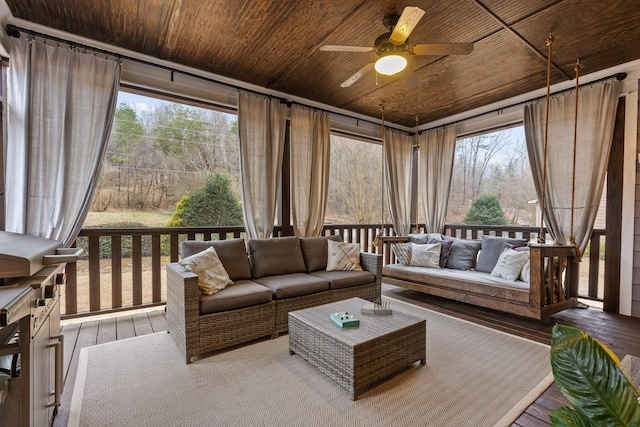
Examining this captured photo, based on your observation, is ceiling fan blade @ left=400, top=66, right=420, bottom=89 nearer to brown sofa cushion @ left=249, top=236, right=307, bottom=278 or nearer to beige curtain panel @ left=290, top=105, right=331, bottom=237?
beige curtain panel @ left=290, top=105, right=331, bottom=237

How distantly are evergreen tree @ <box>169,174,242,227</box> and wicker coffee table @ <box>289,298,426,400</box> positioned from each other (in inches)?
100

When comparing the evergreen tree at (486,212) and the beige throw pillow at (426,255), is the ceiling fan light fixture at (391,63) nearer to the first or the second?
the beige throw pillow at (426,255)

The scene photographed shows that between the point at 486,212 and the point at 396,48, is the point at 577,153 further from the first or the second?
the point at 396,48

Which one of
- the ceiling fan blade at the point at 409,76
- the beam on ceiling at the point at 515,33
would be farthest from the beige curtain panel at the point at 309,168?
the beam on ceiling at the point at 515,33

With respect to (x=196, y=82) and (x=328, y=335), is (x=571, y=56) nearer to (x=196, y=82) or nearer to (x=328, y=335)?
(x=328, y=335)

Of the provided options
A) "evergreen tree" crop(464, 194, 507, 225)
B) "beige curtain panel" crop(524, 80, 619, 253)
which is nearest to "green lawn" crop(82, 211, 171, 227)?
"evergreen tree" crop(464, 194, 507, 225)

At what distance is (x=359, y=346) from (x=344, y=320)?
29cm

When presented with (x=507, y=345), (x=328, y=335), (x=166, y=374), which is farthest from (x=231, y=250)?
(x=507, y=345)

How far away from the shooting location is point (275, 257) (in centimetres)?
340

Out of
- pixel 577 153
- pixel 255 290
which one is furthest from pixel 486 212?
pixel 255 290

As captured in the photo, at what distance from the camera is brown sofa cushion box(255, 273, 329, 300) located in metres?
2.83

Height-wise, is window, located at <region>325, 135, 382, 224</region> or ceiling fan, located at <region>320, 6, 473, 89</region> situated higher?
ceiling fan, located at <region>320, 6, 473, 89</region>

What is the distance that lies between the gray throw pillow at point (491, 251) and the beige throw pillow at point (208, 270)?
10.3ft

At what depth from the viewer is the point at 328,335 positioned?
2.01m
